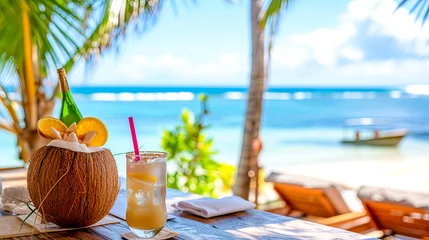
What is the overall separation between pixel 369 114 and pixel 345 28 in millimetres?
3950

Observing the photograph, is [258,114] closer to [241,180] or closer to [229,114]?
[241,180]

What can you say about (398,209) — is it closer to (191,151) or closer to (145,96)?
(191,151)

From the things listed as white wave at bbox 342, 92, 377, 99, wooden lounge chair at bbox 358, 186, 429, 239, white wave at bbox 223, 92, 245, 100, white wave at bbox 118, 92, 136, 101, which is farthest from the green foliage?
white wave at bbox 342, 92, 377, 99

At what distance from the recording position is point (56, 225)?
1408 mm

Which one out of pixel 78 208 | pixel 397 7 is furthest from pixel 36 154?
pixel 397 7

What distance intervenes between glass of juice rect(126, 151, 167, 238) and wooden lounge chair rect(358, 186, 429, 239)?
175 cm

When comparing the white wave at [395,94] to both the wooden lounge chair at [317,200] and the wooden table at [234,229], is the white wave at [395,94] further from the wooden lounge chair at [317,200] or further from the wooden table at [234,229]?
the wooden table at [234,229]

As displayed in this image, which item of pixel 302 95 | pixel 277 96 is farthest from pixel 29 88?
pixel 302 95

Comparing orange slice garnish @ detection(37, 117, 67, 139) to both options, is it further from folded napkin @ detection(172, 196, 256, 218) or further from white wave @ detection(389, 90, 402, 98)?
white wave @ detection(389, 90, 402, 98)

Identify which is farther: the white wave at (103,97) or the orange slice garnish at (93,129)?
the white wave at (103,97)

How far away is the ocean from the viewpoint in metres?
12.6

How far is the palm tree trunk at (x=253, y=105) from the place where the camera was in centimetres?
375

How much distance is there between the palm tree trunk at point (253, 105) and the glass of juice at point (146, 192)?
2.54 m

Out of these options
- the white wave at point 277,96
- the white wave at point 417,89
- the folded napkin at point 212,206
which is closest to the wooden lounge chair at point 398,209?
the folded napkin at point 212,206
